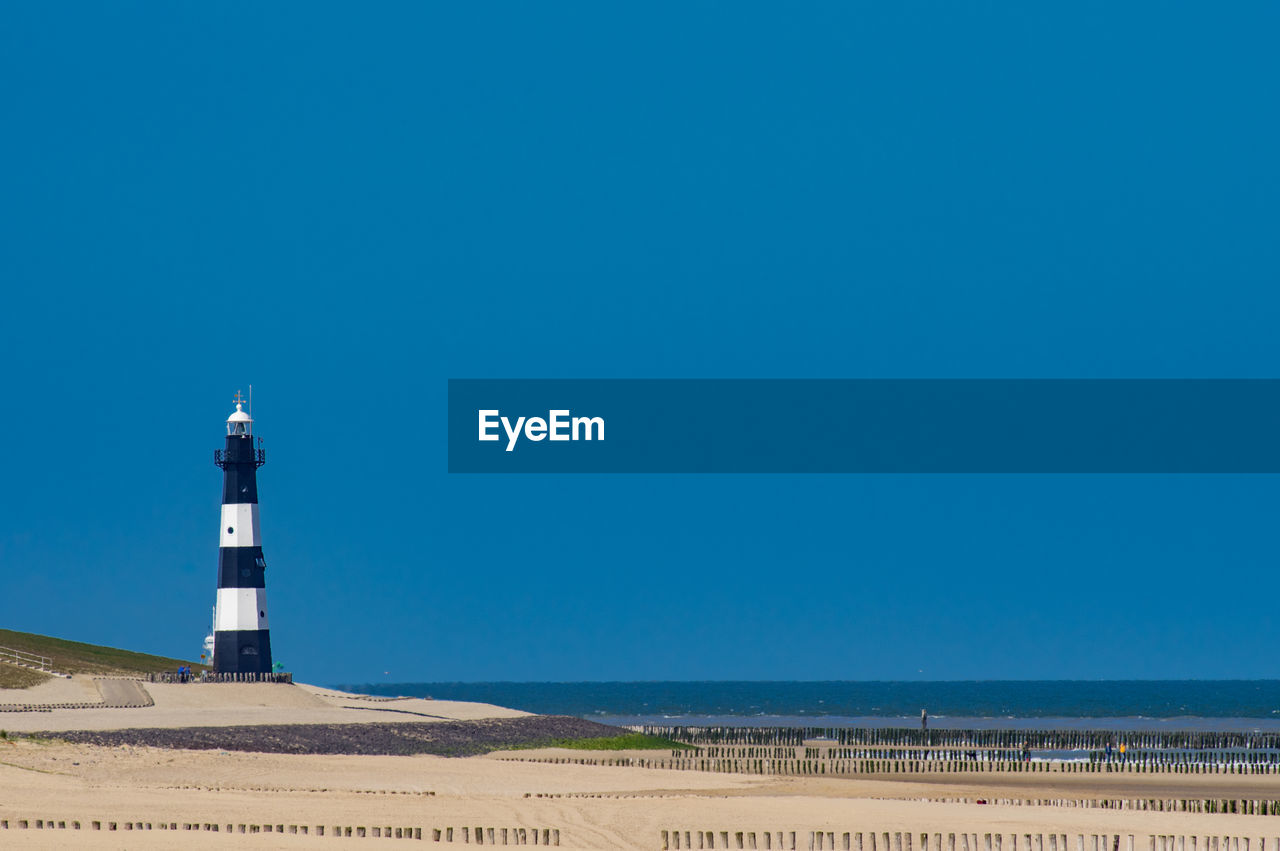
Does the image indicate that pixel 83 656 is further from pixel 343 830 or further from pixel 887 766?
pixel 343 830

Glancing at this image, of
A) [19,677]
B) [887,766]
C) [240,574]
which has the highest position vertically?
[240,574]

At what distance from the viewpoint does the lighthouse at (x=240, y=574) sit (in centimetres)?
6306

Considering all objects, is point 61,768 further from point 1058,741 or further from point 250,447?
point 1058,741

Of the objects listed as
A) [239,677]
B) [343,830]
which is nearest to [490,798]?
[343,830]

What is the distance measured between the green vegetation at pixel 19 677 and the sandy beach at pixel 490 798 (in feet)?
36.2

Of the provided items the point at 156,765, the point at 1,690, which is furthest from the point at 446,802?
the point at 1,690

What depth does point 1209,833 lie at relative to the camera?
30766 millimetres

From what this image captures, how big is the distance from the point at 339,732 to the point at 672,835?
24.3m

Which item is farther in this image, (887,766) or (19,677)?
(19,677)

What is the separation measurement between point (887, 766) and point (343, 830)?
87.1ft

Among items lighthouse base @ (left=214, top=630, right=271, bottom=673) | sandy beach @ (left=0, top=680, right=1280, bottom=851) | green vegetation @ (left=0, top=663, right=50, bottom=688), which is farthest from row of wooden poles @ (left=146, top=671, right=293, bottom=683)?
sandy beach @ (left=0, top=680, right=1280, bottom=851)

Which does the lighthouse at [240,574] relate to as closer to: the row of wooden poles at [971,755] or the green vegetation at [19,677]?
the green vegetation at [19,677]

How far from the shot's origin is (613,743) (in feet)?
183

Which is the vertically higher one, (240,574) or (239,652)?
(240,574)
